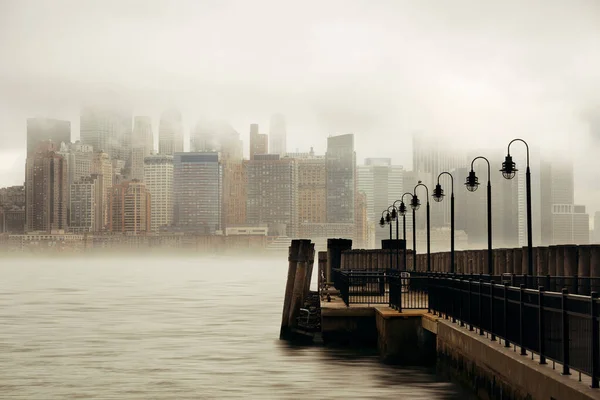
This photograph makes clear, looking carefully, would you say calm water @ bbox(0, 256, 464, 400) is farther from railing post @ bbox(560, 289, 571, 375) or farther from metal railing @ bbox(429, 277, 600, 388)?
railing post @ bbox(560, 289, 571, 375)

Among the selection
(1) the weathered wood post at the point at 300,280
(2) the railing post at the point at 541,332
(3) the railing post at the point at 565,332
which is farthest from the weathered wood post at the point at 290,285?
(3) the railing post at the point at 565,332

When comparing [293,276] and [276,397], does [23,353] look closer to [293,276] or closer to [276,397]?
[293,276]

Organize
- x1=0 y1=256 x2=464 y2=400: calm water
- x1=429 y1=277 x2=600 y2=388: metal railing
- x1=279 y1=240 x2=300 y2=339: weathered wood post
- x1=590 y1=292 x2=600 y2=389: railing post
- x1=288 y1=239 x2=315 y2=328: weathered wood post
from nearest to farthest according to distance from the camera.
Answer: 1. x1=590 y1=292 x2=600 y2=389: railing post
2. x1=429 y1=277 x2=600 y2=388: metal railing
3. x1=0 y1=256 x2=464 y2=400: calm water
4. x1=288 y1=239 x2=315 y2=328: weathered wood post
5. x1=279 y1=240 x2=300 y2=339: weathered wood post

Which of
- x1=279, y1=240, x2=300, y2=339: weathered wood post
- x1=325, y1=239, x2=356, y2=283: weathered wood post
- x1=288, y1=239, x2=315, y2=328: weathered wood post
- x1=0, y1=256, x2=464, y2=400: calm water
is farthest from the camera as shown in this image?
x1=325, y1=239, x2=356, y2=283: weathered wood post

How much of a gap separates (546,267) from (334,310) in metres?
8.32

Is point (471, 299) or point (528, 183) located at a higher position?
point (528, 183)

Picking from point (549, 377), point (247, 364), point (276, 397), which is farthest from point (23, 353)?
point (549, 377)

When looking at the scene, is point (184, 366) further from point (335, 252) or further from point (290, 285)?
point (335, 252)

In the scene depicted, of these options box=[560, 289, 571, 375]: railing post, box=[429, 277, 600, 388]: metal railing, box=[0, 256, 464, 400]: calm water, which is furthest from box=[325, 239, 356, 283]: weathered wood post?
box=[560, 289, 571, 375]: railing post

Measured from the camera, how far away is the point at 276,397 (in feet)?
103

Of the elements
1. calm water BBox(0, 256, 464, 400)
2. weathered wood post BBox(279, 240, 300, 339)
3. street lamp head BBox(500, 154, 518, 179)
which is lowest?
calm water BBox(0, 256, 464, 400)

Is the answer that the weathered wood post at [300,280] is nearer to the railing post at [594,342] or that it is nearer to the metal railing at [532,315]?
the metal railing at [532,315]

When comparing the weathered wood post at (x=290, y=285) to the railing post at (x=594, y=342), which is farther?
the weathered wood post at (x=290, y=285)

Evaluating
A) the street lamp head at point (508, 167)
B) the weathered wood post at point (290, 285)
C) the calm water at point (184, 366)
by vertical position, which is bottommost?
the calm water at point (184, 366)
